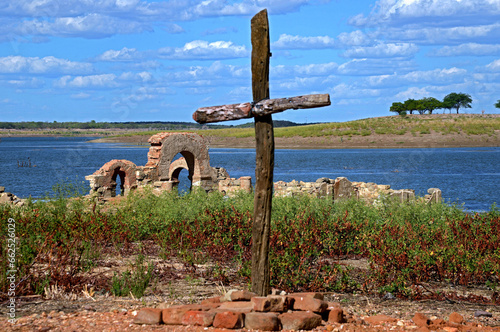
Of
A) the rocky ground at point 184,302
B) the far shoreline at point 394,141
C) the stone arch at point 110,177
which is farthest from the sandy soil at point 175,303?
the far shoreline at point 394,141

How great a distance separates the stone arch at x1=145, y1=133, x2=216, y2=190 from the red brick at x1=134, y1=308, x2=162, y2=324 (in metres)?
16.1

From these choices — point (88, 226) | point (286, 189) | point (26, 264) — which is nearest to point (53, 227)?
point (88, 226)

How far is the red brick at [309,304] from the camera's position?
6290 mm

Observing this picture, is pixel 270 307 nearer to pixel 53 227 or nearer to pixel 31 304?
pixel 31 304

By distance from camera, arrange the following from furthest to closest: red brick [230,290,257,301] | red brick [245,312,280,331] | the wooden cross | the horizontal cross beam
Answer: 1. the wooden cross
2. the horizontal cross beam
3. red brick [230,290,257,301]
4. red brick [245,312,280,331]

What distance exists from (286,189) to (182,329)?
40.0ft

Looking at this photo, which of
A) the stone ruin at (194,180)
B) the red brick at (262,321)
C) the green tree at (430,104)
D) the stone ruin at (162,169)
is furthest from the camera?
the green tree at (430,104)

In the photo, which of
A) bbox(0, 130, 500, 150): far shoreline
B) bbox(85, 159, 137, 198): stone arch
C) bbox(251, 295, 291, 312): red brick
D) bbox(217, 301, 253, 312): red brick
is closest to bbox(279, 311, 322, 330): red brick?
bbox(251, 295, 291, 312): red brick

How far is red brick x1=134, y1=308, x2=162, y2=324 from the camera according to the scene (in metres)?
6.11

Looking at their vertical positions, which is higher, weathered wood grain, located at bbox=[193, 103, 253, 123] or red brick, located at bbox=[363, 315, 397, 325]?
weathered wood grain, located at bbox=[193, 103, 253, 123]

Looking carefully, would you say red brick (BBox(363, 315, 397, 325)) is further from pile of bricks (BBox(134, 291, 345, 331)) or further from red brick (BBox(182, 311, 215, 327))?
red brick (BBox(182, 311, 215, 327))

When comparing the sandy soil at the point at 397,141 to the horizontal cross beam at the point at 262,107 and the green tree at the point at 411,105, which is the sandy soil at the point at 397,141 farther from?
the horizontal cross beam at the point at 262,107

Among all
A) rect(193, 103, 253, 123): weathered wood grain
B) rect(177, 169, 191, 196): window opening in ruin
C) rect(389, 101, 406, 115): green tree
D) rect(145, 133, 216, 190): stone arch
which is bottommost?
rect(177, 169, 191, 196): window opening in ruin

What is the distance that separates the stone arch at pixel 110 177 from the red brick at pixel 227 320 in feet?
60.1
